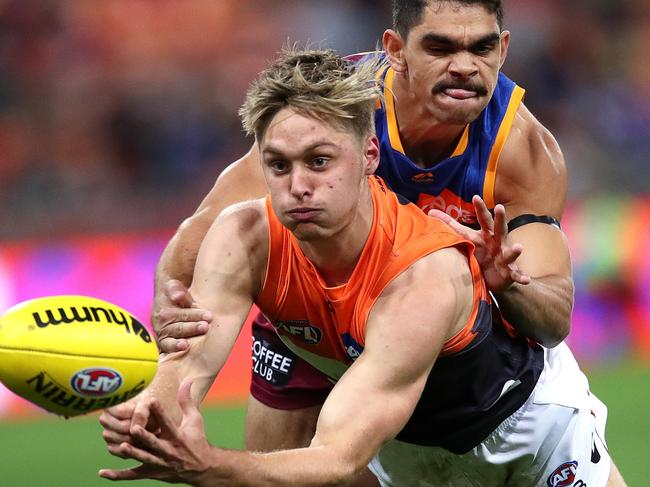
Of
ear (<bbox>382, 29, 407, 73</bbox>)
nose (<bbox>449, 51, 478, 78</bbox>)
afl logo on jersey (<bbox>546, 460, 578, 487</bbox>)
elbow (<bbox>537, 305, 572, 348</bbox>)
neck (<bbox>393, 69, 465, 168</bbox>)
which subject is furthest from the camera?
ear (<bbox>382, 29, 407, 73</bbox>)

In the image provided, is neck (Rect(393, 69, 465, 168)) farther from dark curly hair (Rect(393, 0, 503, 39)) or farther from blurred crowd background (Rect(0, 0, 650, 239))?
blurred crowd background (Rect(0, 0, 650, 239))

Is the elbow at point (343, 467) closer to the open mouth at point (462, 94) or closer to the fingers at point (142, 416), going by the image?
the fingers at point (142, 416)

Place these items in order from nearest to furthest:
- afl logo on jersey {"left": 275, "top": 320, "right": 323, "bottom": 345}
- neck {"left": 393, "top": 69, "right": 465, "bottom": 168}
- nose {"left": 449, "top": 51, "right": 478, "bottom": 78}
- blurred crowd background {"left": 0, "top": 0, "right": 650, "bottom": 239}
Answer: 1. afl logo on jersey {"left": 275, "top": 320, "right": 323, "bottom": 345}
2. nose {"left": 449, "top": 51, "right": 478, "bottom": 78}
3. neck {"left": 393, "top": 69, "right": 465, "bottom": 168}
4. blurred crowd background {"left": 0, "top": 0, "right": 650, "bottom": 239}

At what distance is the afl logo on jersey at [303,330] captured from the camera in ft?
18.7

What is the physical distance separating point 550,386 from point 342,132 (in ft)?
6.33

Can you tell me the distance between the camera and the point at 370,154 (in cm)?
549

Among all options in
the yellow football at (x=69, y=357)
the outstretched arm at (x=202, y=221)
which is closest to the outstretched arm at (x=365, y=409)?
the yellow football at (x=69, y=357)

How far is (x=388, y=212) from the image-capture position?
5547mm

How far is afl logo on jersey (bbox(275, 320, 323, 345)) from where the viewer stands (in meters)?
5.69

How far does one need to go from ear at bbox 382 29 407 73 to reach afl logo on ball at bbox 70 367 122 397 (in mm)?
2676

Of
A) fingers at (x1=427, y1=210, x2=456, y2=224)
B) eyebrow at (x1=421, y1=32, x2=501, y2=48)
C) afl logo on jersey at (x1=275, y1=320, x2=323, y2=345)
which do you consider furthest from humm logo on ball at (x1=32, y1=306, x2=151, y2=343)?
eyebrow at (x1=421, y1=32, x2=501, y2=48)

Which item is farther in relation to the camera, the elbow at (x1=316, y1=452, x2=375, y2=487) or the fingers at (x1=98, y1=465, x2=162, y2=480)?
the elbow at (x1=316, y1=452, x2=375, y2=487)

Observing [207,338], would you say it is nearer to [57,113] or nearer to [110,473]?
[110,473]

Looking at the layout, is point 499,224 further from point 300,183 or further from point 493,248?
point 300,183
